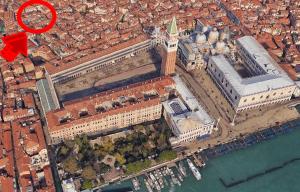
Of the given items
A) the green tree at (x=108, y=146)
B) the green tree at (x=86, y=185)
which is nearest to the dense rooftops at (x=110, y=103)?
the green tree at (x=108, y=146)

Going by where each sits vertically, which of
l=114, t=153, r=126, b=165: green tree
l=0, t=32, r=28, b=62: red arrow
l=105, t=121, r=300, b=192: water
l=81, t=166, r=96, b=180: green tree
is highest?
l=0, t=32, r=28, b=62: red arrow

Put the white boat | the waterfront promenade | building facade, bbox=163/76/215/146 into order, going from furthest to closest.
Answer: the waterfront promenade → building facade, bbox=163/76/215/146 → the white boat

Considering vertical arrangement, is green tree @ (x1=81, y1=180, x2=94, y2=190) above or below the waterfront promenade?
below

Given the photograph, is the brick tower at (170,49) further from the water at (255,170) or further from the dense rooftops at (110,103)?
the water at (255,170)

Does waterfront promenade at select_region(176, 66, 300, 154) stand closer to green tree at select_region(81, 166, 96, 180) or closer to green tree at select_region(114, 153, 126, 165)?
green tree at select_region(114, 153, 126, 165)

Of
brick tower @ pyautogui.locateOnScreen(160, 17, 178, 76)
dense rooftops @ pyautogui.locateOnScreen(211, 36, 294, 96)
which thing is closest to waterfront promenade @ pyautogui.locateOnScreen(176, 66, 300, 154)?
dense rooftops @ pyautogui.locateOnScreen(211, 36, 294, 96)

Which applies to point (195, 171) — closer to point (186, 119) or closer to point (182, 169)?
point (182, 169)

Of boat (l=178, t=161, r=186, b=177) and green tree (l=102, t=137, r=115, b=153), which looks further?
green tree (l=102, t=137, r=115, b=153)
